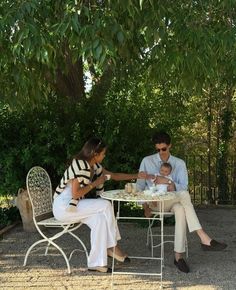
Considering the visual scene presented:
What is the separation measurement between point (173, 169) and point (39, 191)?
1547 mm

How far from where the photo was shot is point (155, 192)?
5316 millimetres

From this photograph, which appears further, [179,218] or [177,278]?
[179,218]

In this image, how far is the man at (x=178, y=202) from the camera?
212 inches

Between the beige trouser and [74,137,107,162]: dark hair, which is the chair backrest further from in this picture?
the beige trouser

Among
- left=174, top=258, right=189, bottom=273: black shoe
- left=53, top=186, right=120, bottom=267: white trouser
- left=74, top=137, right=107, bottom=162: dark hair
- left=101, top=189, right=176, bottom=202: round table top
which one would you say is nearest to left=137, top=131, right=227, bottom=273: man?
left=174, top=258, right=189, bottom=273: black shoe

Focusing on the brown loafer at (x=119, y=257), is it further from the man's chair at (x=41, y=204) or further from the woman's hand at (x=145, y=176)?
the woman's hand at (x=145, y=176)

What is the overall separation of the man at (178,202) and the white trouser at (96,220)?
657mm

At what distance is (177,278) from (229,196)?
21.0 ft

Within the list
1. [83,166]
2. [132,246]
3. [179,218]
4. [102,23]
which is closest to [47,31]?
[102,23]

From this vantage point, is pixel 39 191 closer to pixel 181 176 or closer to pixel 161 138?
pixel 161 138

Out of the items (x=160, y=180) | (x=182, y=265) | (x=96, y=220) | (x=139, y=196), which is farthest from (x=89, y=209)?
(x=182, y=265)

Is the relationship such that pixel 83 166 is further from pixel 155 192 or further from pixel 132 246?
pixel 132 246

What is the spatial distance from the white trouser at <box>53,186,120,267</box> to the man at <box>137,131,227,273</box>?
657 millimetres

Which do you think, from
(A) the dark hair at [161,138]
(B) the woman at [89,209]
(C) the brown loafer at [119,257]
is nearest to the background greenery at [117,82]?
(A) the dark hair at [161,138]
